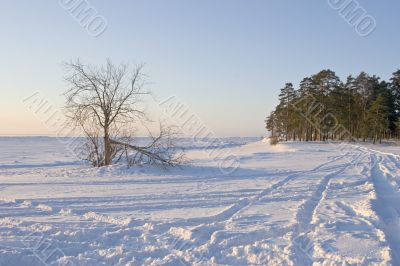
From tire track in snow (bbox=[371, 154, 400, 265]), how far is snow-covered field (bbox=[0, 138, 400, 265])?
24mm

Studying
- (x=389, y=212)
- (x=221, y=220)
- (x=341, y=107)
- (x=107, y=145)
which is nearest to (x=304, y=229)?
(x=221, y=220)

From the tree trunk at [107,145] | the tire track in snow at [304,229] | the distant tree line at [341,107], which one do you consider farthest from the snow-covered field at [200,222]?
the distant tree line at [341,107]

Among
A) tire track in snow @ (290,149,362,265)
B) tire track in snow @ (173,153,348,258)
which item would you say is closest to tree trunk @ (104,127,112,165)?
tire track in snow @ (173,153,348,258)

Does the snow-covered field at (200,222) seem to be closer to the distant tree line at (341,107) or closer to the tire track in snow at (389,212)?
the tire track in snow at (389,212)

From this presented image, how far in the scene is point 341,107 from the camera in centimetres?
5506

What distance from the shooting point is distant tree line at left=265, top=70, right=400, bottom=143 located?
5375 centimetres

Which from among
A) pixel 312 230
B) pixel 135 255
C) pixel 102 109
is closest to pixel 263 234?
pixel 312 230

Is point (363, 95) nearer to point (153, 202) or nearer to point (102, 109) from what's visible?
point (102, 109)

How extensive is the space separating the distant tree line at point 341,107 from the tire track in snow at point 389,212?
132 ft

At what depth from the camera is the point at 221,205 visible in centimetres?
954

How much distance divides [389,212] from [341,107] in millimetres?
49309

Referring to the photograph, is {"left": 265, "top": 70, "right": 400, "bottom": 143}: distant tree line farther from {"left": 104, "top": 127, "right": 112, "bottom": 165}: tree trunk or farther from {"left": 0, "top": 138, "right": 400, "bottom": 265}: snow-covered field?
{"left": 0, "top": 138, "right": 400, "bottom": 265}: snow-covered field

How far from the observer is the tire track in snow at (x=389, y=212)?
6.12 meters

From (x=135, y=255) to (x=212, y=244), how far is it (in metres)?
1.23
